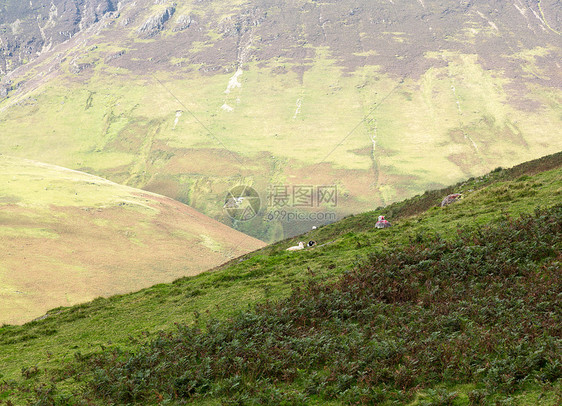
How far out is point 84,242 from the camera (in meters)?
66.8

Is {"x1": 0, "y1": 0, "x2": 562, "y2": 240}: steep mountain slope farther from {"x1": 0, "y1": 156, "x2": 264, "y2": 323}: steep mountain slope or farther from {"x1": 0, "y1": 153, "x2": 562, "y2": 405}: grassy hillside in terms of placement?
{"x1": 0, "y1": 153, "x2": 562, "y2": 405}: grassy hillside

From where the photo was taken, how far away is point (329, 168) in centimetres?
14412

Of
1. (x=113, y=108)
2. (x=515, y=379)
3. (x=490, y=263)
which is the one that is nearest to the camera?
(x=515, y=379)

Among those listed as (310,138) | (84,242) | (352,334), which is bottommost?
(310,138)

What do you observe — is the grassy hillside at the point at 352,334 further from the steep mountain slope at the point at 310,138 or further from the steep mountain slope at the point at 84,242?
the steep mountain slope at the point at 310,138

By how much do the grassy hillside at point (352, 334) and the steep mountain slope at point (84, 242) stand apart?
3029 centimetres

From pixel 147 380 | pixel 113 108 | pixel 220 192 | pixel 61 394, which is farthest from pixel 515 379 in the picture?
pixel 113 108

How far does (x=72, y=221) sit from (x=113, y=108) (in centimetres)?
14344

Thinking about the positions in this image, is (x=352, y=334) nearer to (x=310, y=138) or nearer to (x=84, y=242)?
(x=84, y=242)

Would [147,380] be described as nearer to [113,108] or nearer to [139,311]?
[139,311]

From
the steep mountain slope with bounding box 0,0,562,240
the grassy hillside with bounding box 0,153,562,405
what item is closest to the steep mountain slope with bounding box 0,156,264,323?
the grassy hillside with bounding box 0,153,562,405

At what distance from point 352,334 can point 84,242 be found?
66.0 metres

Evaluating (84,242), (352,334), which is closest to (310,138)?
(84,242)

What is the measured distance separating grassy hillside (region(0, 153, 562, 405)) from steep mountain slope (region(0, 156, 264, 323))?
1193 inches
